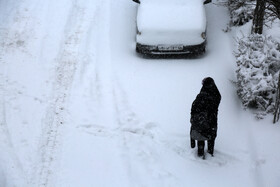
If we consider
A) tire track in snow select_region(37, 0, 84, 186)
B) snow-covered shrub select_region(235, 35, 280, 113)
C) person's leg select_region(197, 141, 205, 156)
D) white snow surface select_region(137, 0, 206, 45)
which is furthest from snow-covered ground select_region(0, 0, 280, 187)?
white snow surface select_region(137, 0, 206, 45)

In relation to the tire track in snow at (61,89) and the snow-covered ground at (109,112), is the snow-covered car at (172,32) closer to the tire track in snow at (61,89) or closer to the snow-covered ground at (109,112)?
the snow-covered ground at (109,112)

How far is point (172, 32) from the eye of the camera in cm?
1055

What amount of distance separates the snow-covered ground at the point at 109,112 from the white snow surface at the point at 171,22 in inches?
22.1

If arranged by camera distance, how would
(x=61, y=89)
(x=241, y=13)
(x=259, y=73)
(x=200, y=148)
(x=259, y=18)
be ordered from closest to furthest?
(x=200, y=148) → (x=259, y=73) → (x=61, y=89) → (x=259, y=18) → (x=241, y=13)

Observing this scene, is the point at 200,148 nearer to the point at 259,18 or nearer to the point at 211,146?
the point at 211,146

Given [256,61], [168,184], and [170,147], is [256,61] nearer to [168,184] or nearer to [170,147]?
[170,147]

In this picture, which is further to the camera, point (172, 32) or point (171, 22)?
point (171, 22)

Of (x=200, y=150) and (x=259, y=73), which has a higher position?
(x=259, y=73)

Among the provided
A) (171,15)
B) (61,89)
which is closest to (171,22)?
(171,15)

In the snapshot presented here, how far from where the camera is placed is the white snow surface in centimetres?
1054

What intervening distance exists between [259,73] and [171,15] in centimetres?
316

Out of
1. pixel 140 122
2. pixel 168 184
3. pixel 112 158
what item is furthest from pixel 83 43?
pixel 168 184

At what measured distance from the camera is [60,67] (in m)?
10.3

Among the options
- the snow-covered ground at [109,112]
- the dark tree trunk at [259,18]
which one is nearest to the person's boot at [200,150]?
the snow-covered ground at [109,112]
